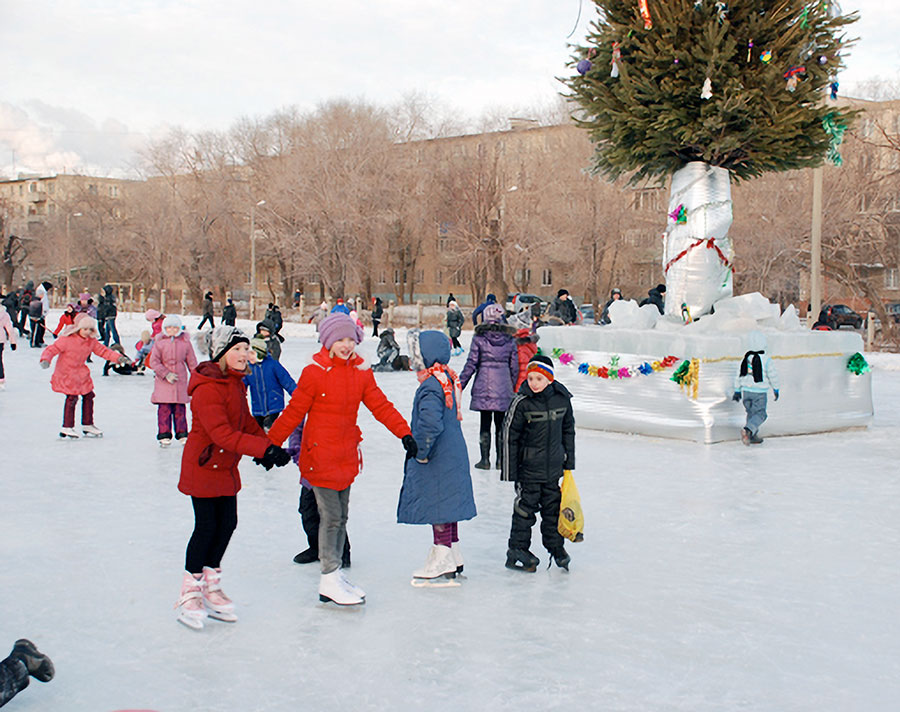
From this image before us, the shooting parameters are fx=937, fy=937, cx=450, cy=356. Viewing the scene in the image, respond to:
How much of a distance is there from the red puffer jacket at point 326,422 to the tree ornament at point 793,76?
24.7 feet

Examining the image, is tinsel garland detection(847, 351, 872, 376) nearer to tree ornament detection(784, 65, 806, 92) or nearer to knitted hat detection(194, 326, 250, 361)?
tree ornament detection(784, 65, 806, 92)

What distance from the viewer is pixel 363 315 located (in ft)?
127

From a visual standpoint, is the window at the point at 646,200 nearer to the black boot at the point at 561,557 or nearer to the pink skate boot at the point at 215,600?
the black boot at the point at 561,557

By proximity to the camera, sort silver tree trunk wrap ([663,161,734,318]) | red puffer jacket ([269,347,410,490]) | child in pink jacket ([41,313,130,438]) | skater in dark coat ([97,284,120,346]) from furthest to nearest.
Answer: skater in dark coat ([97,284,120,346]) < silver tree trunk wrap ([663,161,734,318]) < child in pink jacket ([41,313,130,438]) < red puffer jacket ([269,347,410,490])

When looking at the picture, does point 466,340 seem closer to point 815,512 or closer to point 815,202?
point 815,202

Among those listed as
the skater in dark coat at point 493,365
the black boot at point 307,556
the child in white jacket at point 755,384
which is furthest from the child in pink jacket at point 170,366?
the child in white jacket at point 755,384

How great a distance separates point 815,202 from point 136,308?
141 ft

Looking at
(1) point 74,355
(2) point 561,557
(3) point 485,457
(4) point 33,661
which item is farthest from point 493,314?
(4) point 33,661

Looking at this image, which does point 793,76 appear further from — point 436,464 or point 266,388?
point 436,464

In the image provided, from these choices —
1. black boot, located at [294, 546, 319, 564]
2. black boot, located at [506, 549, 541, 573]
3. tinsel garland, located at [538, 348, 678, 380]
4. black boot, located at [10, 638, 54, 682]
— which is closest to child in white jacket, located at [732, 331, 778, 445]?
tinsel garland, located at [538, 348, 678, 380]

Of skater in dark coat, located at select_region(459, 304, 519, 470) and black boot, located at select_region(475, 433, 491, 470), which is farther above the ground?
skater in dark coat, located at select_region(459, 304, 519, 470)

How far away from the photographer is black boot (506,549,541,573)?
18.2ft

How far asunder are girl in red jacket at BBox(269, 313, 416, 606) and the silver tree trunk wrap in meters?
7.35

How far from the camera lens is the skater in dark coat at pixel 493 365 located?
859 cm
